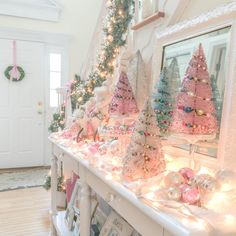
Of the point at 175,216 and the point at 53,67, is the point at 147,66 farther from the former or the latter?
the point at 53,67

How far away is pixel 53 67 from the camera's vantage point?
4812mm

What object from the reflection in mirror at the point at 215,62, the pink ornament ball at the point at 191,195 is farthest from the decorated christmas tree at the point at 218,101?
the pink ornament ball at the point at 191,195

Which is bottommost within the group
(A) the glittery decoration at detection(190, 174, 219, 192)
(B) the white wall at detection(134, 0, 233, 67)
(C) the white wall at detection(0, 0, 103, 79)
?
(A) the glittery decoration at detection(190, 174, 219, 192)

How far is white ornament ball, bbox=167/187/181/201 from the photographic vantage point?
0.91 metres

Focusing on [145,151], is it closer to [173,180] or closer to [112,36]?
[173,180]

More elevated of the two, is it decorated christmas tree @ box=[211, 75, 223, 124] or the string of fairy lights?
the string of fairy lights

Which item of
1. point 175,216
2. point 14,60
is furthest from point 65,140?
point 14,60

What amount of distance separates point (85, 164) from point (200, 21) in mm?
914

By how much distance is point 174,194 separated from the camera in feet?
3.01

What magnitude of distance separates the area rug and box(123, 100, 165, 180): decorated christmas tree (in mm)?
3071

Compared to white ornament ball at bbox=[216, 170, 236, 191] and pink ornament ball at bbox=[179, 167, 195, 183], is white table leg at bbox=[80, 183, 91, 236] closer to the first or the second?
pink ornament ball at bbox=[179, 167, 195, 183]

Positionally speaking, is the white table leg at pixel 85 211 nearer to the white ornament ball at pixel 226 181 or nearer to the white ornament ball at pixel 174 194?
the white ornament ball at pixel 174 194

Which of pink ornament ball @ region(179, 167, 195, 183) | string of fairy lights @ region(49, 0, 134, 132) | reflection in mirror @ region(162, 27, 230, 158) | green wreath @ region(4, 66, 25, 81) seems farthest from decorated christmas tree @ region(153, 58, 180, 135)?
green wreath @ region(4, 66, 25, 81)

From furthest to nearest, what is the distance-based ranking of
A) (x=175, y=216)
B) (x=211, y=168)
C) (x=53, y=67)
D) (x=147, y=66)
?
(x=53, y=67), (x=147, y=66), (x=211, y=168), (x=175, y=216)
